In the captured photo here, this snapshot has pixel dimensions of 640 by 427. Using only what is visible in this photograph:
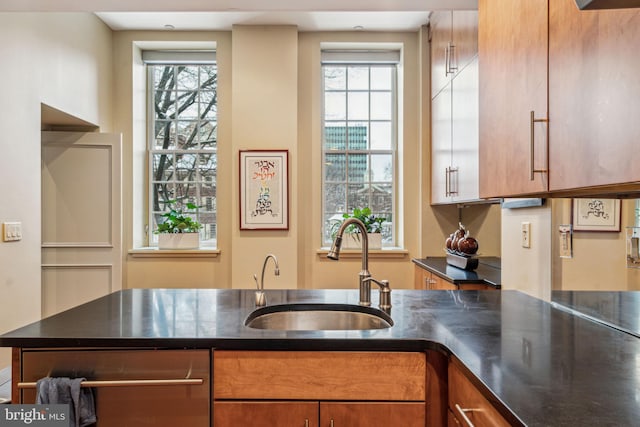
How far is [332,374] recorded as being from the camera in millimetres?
1190

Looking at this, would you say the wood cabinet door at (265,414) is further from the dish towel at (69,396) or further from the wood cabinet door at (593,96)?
the wood cabinet door at (593,96)

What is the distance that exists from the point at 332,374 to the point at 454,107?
2.45 metres

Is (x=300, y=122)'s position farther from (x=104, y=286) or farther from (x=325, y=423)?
(x=325, y=423)

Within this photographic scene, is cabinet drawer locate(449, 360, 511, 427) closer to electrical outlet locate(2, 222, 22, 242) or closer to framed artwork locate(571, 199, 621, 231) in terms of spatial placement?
framed artwork locate(571, 199, 621, 231)

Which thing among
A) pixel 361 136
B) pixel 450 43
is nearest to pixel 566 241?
pixel 450 43

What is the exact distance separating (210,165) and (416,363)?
350cm

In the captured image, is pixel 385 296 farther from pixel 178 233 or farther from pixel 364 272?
pixel 178 233

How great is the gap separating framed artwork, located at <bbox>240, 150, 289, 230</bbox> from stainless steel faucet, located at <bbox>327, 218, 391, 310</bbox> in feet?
7.45

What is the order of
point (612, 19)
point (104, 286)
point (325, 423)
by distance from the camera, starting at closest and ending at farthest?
1. point (612, 19)
2. point (325, 423)
3. point (104, 286)

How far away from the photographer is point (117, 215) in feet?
12.4

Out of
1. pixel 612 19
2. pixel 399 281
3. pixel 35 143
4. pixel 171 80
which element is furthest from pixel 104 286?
pixel 612 19

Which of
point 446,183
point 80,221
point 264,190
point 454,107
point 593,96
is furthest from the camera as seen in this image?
point 264,190

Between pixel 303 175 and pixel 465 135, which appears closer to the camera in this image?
pixel 465 135

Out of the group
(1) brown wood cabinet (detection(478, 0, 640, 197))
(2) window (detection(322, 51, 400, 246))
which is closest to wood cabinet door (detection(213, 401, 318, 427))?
(1) brown wood cabinet (detection(478, 0, 640, 197))
